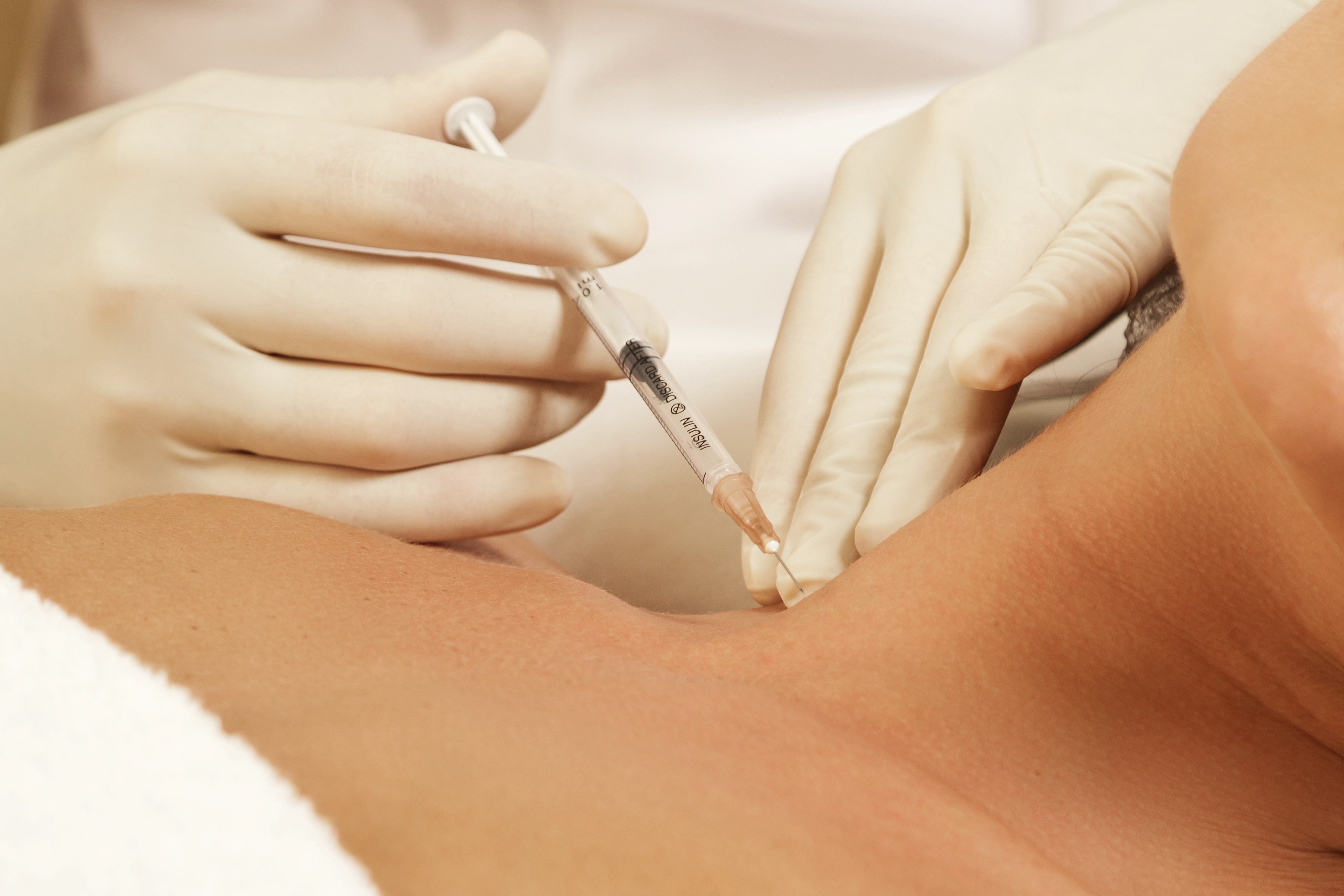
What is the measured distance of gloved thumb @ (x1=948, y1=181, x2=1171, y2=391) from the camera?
0.79 meters

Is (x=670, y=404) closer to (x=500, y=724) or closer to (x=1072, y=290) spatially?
(x=1072, y=290)

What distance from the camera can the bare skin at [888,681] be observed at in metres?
0.40

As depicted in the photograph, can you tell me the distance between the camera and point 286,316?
3.21 ft

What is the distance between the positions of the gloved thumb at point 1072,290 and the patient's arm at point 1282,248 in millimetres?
261

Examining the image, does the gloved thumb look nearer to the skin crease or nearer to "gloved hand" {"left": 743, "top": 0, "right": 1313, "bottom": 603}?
"gloved hand" {"left": 743, "top": 0, "right": 1313, "bottom": 603}

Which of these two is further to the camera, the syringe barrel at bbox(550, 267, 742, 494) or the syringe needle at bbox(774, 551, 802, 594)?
the syringe barrel at bbox(550, 267, 742, 494)

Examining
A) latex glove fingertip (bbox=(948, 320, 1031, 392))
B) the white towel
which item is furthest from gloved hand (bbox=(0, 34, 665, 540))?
the white towel

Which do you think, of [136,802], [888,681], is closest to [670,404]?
[888,681]

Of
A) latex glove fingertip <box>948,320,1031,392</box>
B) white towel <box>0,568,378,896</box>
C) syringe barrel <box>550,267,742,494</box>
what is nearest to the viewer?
white towel <box>0,568,378,896</box>

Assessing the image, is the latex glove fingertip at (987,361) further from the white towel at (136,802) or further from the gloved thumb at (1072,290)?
the white towel at (136,802)

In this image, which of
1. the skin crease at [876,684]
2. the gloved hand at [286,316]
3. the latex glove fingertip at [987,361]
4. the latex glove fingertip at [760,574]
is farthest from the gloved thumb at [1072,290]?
the gloved hand at [286,316]

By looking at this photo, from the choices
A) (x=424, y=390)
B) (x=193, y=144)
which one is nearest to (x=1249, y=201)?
(x=424, y=390)

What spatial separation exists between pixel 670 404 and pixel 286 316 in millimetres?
397

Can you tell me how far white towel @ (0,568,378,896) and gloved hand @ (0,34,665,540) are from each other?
598mm
